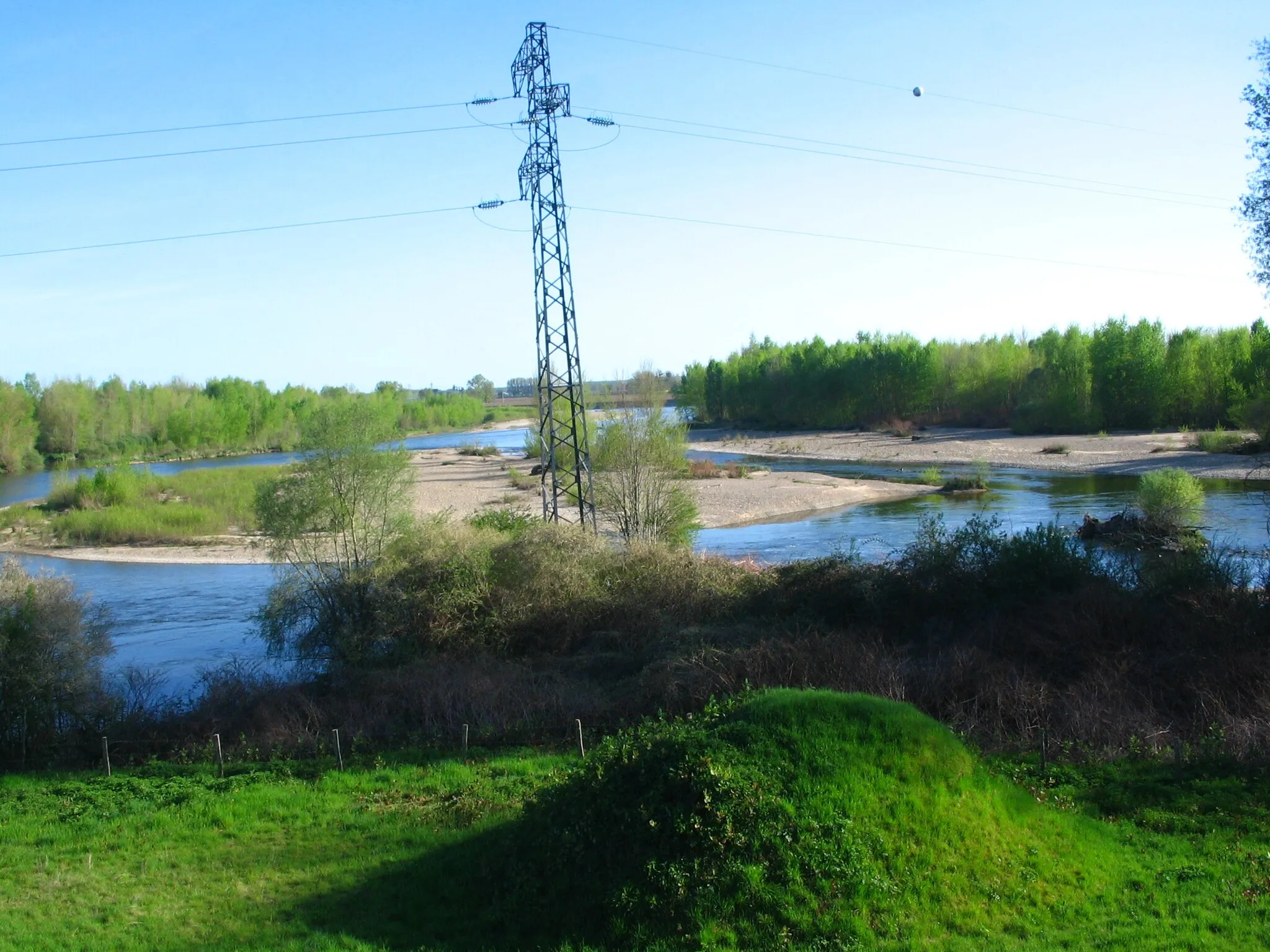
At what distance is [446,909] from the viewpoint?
9.32 metres

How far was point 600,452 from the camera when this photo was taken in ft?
121

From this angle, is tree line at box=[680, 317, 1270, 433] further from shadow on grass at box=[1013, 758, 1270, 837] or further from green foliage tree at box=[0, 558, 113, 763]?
green foliage tree at box=[0, 558, 113, 763]

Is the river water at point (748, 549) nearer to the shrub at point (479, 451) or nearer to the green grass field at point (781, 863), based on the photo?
the green grass field at point (781, 863)

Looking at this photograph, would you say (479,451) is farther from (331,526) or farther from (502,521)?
(331,526)

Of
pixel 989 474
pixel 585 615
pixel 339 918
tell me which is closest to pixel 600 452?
pixel 585 615

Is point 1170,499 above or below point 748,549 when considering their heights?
above

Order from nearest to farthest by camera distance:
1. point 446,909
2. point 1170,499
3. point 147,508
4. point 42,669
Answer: point 446,909 → point 42,669 → point 1170,499 → point 147,508

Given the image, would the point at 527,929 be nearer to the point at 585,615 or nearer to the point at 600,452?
the point at 585,615

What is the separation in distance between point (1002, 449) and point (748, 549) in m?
45.6

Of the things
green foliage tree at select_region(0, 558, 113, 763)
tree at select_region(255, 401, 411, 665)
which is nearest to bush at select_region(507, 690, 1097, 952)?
green foliage tree at select_region(0, 558, 113, 763)

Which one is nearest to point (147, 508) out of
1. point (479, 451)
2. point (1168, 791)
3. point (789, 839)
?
point (789, 839)

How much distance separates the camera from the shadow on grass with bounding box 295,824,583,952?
8.48 m

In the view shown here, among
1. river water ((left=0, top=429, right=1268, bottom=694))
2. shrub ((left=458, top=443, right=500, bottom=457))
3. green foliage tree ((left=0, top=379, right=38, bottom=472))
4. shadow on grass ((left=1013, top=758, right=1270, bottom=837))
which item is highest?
green foliage tree ((left=0, top=379, right=38, bottom=472))

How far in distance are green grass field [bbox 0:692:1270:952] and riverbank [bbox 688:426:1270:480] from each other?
163 ft
